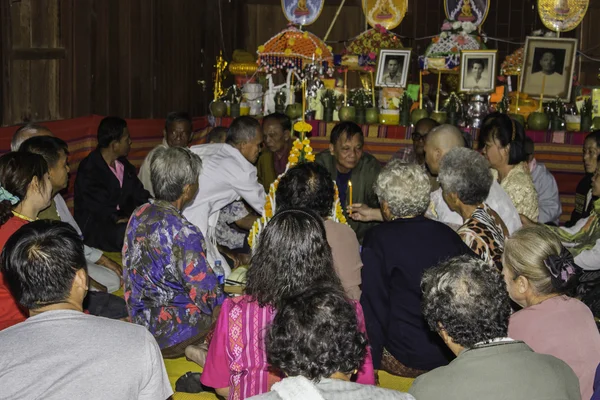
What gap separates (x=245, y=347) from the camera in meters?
2.32

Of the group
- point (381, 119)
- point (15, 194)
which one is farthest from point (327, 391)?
point (381, 119)

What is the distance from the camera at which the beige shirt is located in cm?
303

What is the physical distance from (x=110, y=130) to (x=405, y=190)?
9.86 feet

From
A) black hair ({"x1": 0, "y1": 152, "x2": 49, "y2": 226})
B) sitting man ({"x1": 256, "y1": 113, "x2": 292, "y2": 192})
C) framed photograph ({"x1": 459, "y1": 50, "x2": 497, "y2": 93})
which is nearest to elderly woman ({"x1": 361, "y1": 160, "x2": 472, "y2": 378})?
black hair ({"x1": 0, "y1": 152, "x2": 49, "y2": 226})

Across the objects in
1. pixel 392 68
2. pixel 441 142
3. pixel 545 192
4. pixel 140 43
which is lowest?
pixel 545 192

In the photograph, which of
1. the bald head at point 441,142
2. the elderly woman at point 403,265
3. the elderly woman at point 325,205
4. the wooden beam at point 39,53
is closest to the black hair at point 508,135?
the bald head at point 441,142

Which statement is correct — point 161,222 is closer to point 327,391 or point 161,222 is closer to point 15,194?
point 15,194

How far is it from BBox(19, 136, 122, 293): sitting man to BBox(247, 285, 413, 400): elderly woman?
2422 mm

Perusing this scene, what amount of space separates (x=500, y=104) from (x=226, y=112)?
2566mm

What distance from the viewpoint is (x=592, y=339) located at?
243 centimetres

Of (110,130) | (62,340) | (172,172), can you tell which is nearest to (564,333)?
(62,340)

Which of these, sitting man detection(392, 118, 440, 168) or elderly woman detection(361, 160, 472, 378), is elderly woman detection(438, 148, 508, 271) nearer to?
elderly woman detection(361, 160, 472, 378)

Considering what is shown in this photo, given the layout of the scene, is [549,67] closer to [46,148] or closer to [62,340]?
[46,148]

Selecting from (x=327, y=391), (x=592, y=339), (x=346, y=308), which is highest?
(x=346, y=308)
